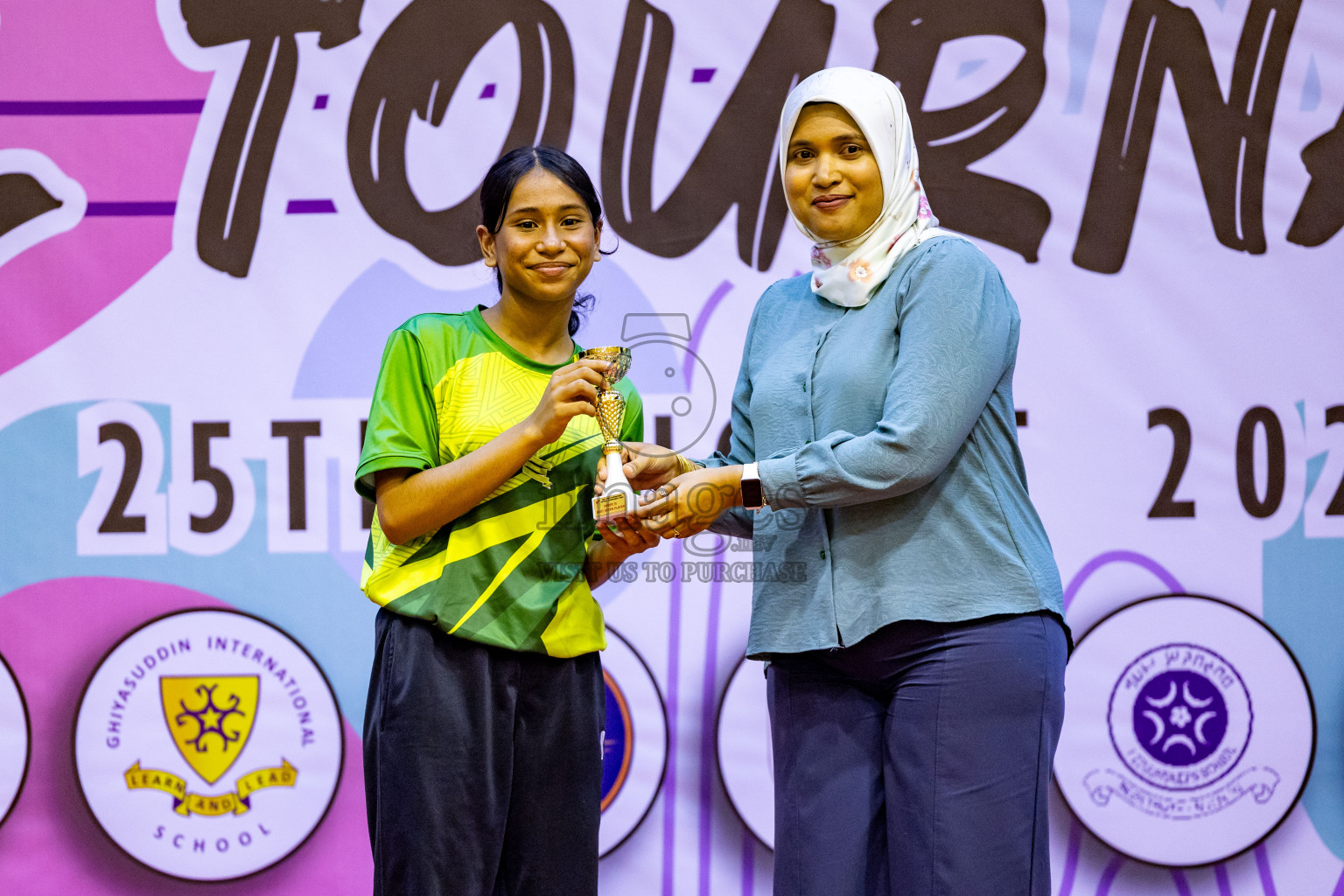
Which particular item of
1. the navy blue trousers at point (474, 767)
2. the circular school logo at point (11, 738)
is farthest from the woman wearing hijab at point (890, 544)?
the circular school logo at point (11, 738)

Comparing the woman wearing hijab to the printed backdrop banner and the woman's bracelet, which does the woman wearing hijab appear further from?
the printed backdrop banner

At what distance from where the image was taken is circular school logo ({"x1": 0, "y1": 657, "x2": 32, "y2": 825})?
2842 millimetres

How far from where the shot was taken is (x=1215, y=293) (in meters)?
2.79

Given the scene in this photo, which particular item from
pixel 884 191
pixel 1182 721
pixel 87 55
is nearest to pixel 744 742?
pixel 1182 721

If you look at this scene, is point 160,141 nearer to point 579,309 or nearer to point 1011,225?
point 579,309

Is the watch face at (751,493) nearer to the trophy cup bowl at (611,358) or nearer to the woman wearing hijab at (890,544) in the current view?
the woman wearing hijab at (890,544)

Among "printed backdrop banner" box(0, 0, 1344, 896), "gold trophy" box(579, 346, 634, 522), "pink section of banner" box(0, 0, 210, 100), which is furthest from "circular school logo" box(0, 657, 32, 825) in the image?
"gold trophy" box(579, 346, 634, 522)

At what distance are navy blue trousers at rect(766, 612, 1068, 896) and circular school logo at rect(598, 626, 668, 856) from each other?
1092 mm

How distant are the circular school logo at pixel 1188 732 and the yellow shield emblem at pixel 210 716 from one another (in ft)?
6.91

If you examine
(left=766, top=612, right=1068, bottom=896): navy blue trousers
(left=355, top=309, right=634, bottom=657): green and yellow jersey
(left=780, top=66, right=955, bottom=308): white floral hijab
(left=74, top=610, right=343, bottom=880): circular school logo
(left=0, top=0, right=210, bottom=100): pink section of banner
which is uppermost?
(left=0, top=0, right=210, bottom=100): pink section of banner

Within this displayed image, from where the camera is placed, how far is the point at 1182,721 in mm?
2775

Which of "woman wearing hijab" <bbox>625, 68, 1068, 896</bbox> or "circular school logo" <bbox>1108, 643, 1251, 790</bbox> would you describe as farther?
"circular school logo" <bbox>1108, 643, 1251, 790</bbox>

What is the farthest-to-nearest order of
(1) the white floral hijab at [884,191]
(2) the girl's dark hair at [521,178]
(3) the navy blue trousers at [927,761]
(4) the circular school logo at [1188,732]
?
1. (4) the circular school logo at [1188,732]
2. (2) the girl's dark hair at [521,178]
3. (1) the white floral hijab at [884,191]
4. (3) the navy blue trousers at [927,761]

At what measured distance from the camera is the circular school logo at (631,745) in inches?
110
